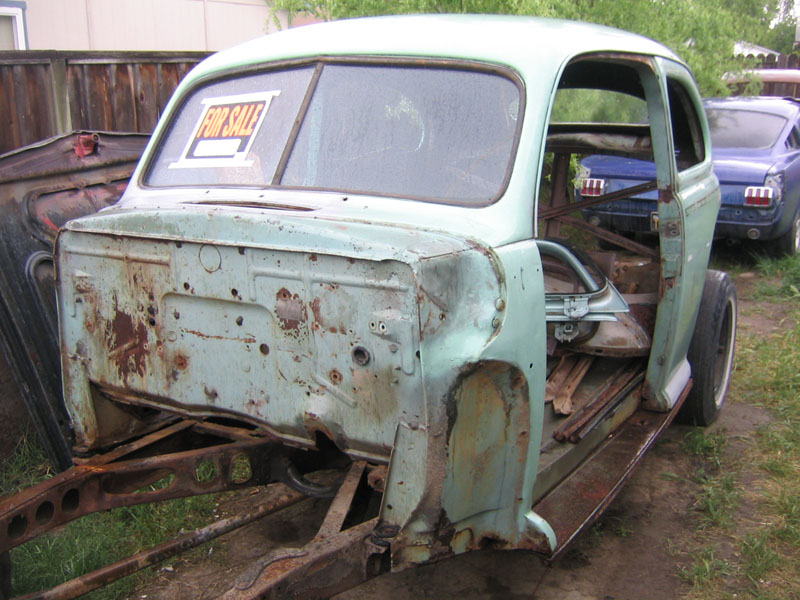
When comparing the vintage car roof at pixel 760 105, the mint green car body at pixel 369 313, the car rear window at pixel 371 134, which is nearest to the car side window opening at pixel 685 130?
the mint green car body at pixel 369 313

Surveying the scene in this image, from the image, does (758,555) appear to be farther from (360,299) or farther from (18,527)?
(18,527)

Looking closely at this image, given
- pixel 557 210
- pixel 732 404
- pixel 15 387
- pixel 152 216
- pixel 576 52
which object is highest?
pixel 576 52

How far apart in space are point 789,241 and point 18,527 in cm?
816

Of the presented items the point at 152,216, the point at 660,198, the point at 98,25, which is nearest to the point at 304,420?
the point at 152,216

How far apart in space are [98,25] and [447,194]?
7.10 metres

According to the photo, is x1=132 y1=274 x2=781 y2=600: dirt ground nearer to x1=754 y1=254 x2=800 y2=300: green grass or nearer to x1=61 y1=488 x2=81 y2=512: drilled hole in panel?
x1=61 y1=488 x2=81 y2=512: drilled hole in panel

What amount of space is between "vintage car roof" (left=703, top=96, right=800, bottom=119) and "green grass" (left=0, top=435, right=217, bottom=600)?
768 centimetres

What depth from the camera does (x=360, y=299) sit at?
2.27 m

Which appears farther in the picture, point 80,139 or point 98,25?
point 98,25

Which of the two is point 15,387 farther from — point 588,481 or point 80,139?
point 588,481

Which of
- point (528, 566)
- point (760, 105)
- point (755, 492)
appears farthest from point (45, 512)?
point (760, 105)

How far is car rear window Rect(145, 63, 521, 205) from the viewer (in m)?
2.78

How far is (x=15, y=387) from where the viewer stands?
4.02 m

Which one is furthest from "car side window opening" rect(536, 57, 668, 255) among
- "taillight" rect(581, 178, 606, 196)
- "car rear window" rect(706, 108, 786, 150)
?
"car rear window" rect(706, 108, 786, 150)
